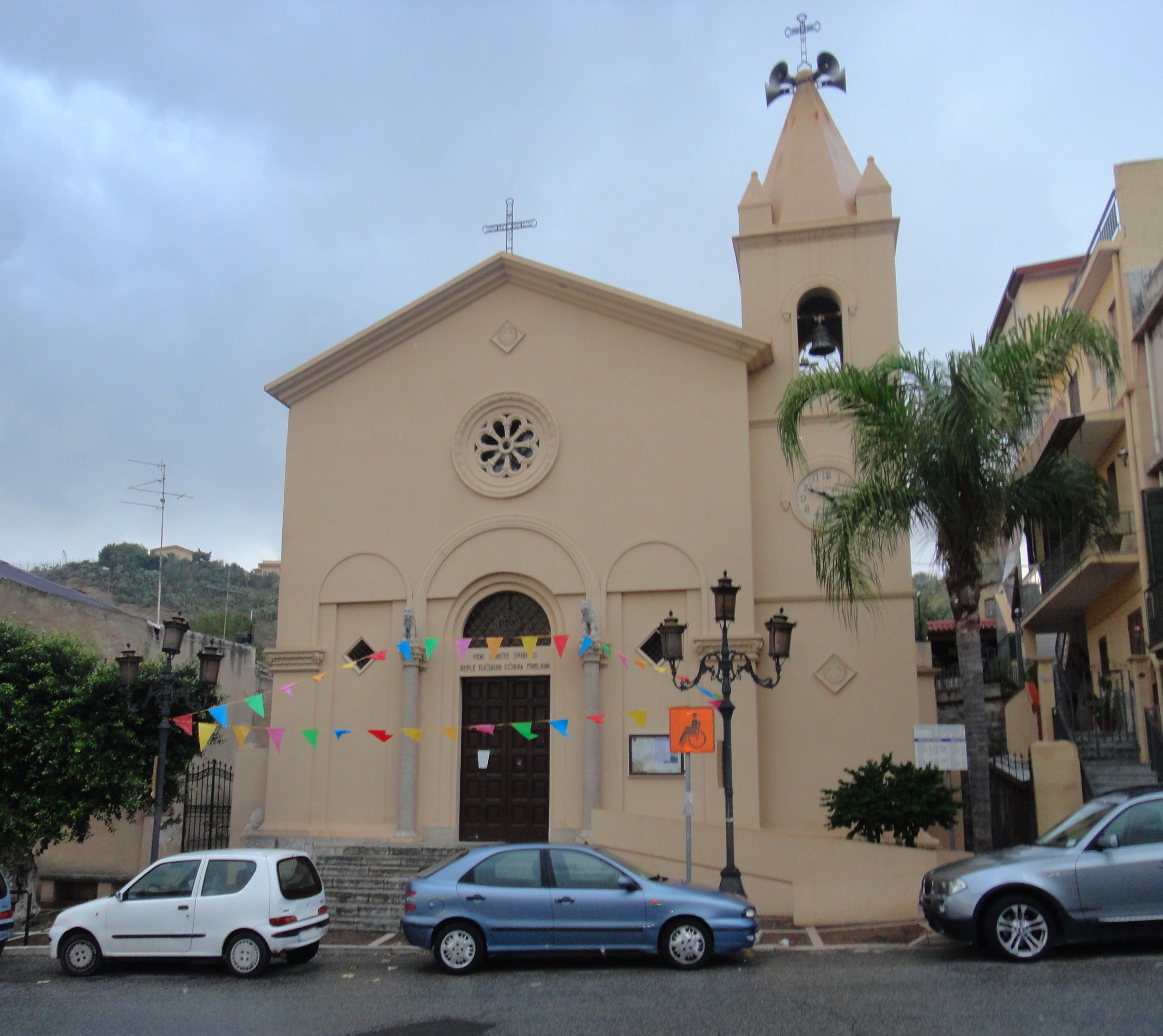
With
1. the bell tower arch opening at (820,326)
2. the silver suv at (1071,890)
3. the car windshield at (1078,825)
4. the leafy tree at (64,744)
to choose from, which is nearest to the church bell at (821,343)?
the bell tower arch opening at (820,326)

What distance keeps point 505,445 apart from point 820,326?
5.96 meters

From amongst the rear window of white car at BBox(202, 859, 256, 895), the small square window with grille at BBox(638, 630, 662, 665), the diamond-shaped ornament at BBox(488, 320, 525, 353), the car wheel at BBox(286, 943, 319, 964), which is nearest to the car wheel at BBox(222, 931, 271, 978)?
the rear window of white car at BBox(202, 859, 256, 895)

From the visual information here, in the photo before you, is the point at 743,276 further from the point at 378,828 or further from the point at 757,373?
the point at 378,828

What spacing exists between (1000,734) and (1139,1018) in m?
19.1

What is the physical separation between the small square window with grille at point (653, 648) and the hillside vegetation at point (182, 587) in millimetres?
32674

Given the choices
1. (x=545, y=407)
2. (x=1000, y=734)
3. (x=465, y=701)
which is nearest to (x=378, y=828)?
(x=465, y=701)

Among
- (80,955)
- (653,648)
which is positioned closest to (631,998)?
(80,955)

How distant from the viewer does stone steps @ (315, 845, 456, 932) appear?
15.5 m

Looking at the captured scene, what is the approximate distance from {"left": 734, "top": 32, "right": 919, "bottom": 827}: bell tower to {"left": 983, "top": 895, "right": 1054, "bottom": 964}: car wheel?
7620mm

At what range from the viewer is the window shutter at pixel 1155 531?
55.6 ft

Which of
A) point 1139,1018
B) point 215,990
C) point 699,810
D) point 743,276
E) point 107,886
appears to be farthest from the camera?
point 743,276

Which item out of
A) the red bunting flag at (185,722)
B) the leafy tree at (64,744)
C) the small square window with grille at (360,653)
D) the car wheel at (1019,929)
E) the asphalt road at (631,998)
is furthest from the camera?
the small square window with grille at (360,653)

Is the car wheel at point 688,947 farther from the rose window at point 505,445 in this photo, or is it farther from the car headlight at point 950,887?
the rose window at point 505,445

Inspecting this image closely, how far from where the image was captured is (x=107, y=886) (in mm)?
18969
